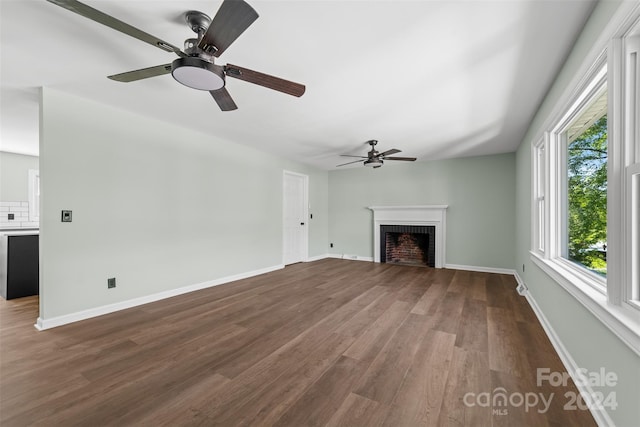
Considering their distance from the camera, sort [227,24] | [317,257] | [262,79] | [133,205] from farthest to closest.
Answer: [317,257]
[133,205]
[262,79]
[227,24]

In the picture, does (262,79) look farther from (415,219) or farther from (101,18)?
(415,219)

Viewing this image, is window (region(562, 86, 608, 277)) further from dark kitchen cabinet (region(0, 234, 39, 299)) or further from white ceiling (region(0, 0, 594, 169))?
dark kitchen cabinet (region(0, 234, 39, 299))

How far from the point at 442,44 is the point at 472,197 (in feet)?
14.2

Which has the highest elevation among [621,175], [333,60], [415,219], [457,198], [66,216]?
[333,60]

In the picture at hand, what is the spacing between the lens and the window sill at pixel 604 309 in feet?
3.80

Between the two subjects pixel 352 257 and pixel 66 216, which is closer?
pixel 66 216

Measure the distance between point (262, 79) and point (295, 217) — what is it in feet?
14.6

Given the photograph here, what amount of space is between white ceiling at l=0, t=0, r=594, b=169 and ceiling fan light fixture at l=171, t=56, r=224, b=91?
300 mm

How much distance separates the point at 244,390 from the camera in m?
1.73

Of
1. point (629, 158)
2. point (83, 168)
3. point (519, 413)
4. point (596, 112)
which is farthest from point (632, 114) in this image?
point (83, 168)

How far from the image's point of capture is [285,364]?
2021 mm

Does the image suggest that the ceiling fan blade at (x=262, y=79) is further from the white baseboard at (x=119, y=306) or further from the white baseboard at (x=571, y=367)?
the white baseboard at (x=119, y=306)

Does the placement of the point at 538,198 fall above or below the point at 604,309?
above

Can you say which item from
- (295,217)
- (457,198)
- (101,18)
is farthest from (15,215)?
(457,198)
